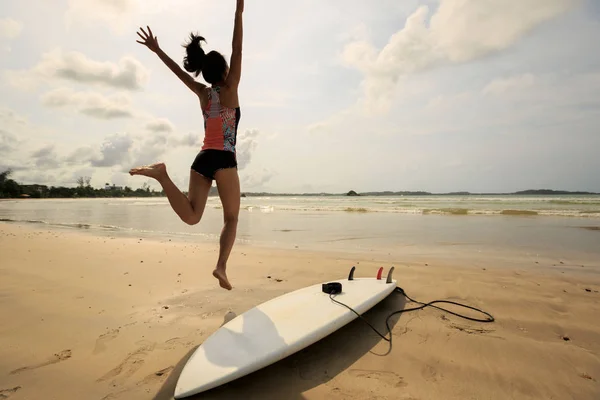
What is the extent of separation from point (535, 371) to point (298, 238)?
618cm

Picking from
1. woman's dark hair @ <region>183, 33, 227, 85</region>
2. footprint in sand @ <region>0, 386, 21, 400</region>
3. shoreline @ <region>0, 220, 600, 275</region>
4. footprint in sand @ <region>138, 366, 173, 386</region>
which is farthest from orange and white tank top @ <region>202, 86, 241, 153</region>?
shoreline @ <region>0, 220, 600, 275</region>

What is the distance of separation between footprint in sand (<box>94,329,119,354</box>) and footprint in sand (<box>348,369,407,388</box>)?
5.64 feet

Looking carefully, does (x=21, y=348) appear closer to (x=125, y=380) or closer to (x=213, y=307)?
(x=125, y=380)

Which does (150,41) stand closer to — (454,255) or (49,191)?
(454,255)

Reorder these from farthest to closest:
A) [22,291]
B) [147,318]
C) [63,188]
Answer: [63,188] → [22,291] → [147,318]

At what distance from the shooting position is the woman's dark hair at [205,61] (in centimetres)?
285

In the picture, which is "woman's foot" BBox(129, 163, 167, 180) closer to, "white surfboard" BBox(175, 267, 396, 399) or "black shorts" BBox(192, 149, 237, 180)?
"black shorts" BBox(192, 149, 237, 180)

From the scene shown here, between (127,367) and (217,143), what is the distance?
174 centimetres

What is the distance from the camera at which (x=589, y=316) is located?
2.78 m

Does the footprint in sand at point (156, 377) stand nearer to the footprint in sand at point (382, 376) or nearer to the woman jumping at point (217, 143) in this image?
the woman jumping at point (217, 143)

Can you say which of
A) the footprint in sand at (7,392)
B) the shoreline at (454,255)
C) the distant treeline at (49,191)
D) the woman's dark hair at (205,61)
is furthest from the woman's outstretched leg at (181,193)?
the distant treeline at (49,191)

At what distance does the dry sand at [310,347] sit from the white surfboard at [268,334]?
118 mm

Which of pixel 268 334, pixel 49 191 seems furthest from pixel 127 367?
pixel 49 191

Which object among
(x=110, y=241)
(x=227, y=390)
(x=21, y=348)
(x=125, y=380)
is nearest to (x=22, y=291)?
(x=21, y=348)
